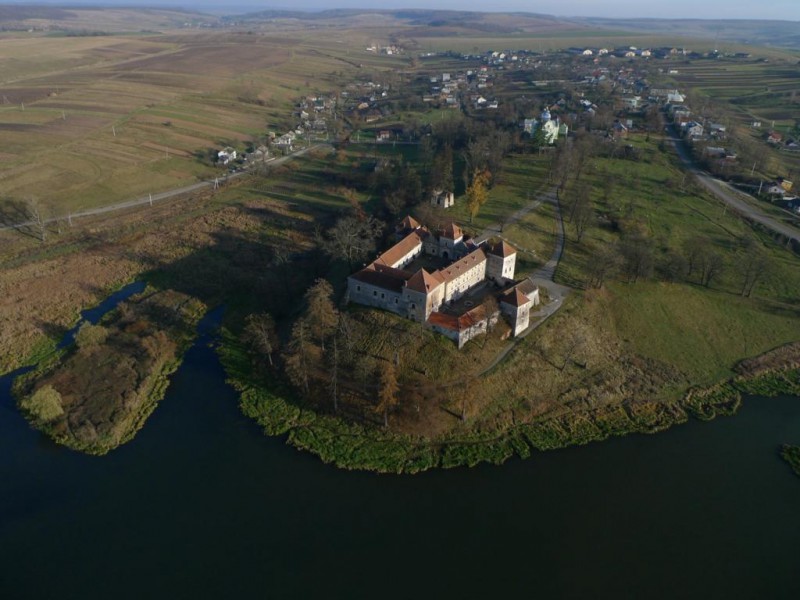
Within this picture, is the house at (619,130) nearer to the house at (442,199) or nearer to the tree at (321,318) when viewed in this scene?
the house at (442,199)

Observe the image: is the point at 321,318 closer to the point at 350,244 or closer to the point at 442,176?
the point at 350,244

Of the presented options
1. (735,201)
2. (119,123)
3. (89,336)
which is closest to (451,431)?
(89,336)

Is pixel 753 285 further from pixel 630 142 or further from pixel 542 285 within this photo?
pixel 630 142

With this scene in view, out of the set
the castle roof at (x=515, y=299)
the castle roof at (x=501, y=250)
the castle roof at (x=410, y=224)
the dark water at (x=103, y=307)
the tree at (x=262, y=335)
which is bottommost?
the dark water at (x=103, y=307)

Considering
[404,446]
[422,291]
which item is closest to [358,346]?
[422,291]

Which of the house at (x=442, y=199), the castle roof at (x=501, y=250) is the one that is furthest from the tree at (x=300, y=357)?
the house at (x=442, y=199)

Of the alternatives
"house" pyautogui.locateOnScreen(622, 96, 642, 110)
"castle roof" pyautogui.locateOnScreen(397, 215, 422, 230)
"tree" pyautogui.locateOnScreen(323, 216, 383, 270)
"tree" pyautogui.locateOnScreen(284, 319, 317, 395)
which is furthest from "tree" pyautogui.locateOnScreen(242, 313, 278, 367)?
"house" pyautogui.locateOnScreen(622, 96, 642, 110)

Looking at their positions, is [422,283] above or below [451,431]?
above
